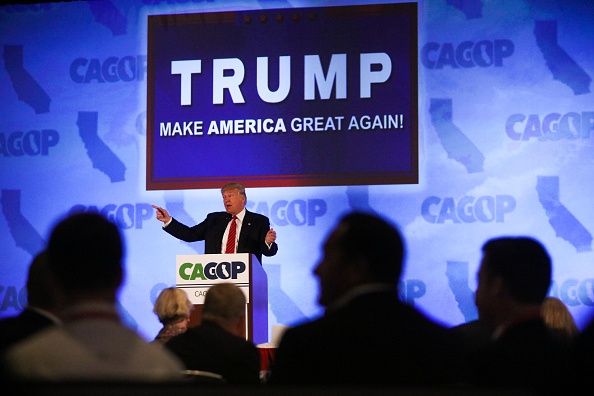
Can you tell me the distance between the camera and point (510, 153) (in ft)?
22.7

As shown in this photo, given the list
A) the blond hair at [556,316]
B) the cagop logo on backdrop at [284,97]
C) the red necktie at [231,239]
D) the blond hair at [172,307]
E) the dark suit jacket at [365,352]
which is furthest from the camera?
the cagop logo on backdrop at [284,97]

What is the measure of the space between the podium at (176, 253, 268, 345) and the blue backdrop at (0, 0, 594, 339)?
4.34 ft

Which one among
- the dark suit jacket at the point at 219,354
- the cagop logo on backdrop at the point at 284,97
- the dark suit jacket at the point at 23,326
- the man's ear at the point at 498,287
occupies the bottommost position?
the dark suit jacket at the point at 219,354

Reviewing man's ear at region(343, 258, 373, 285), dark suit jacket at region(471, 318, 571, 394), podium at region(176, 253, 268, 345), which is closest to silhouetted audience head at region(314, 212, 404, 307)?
man's ear at region(343, 258, 373, 285)

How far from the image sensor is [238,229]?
6.71m

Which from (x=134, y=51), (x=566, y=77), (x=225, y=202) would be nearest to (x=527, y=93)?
(x=566, y=77)

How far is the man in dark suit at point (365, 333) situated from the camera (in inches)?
78.4

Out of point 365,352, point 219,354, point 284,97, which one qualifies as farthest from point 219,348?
point 284,97

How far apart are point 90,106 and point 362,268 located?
18.5 feet

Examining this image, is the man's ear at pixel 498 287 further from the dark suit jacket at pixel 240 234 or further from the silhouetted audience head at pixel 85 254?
the dark suit jacket at pixel 240 234

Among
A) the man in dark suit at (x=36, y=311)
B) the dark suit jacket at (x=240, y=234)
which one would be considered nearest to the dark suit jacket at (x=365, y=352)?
the man in dark suit at (x=36, y=311)

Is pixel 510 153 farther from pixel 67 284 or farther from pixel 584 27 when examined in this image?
pixel 67 284

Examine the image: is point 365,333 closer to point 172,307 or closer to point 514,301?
point 514,301

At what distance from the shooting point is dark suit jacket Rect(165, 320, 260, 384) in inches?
129
